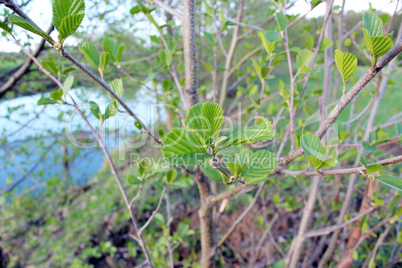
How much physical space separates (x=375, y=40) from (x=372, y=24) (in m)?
0.08

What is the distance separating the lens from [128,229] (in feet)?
6.60

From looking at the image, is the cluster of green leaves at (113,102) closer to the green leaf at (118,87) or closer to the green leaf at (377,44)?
the green leaf at (118,87)

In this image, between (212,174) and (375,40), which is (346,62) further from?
(212,174)

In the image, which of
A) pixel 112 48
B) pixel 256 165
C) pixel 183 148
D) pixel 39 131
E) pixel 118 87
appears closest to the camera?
pixel 183 148

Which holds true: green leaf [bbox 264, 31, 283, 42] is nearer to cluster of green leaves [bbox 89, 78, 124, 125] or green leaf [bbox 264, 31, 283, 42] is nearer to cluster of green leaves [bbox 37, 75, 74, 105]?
cluster of green leaves [bbox 89, 78, 124, 125]

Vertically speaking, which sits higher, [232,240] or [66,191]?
[66,191]

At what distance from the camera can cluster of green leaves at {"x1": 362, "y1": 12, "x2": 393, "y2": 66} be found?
306 mm

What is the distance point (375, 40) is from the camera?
0.31 meters

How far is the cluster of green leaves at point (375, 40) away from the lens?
306mm

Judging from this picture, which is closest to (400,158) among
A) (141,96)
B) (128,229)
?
(128,229)

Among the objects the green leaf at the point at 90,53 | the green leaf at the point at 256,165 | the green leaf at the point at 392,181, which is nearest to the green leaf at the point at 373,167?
the green leaf at the point at 392,181

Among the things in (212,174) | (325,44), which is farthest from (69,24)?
(325,44)

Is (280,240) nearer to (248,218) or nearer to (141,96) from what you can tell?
(248,218)

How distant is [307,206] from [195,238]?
3.67 feet
